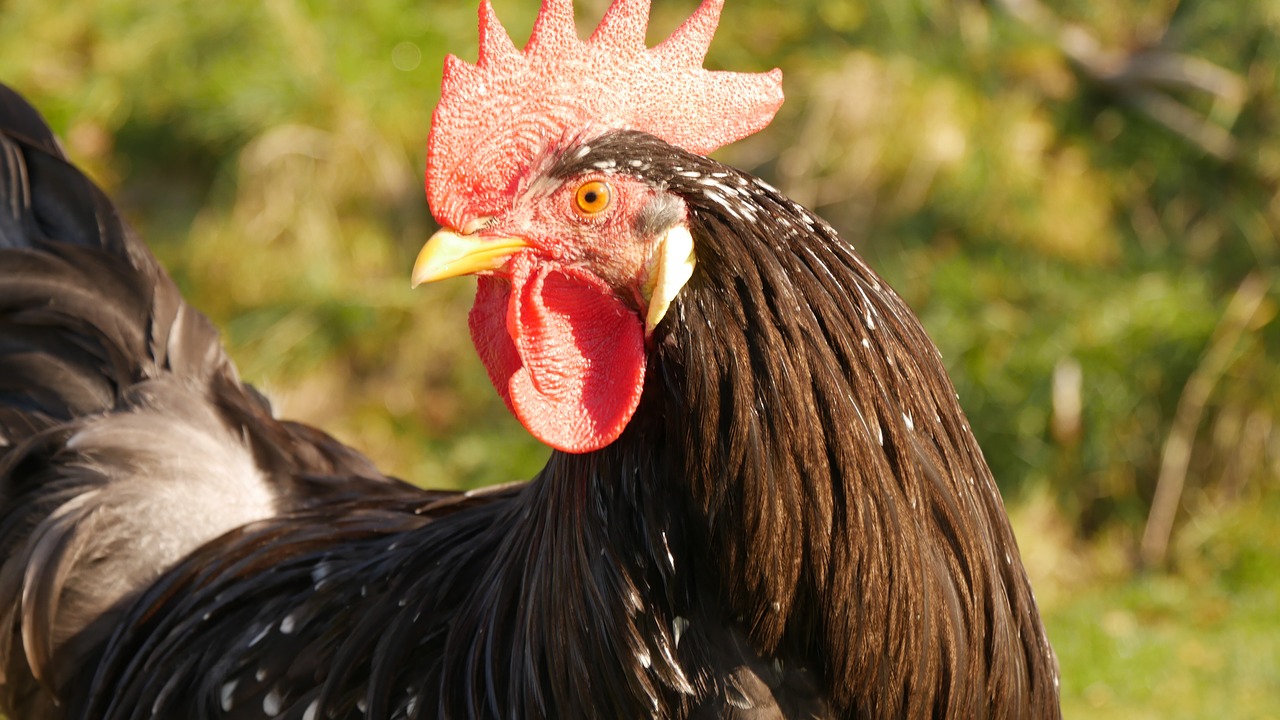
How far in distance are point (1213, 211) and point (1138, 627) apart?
7.22ft

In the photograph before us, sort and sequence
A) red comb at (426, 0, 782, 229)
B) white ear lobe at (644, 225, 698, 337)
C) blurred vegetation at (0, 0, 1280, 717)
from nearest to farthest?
white ear lobe at (644, 225, 698, 337)
red comb at (426, 0, 782, 229)
blurred vegetation at (0, 0, 1280, 717)

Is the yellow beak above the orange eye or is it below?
below

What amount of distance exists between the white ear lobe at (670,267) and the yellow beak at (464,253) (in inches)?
9.3

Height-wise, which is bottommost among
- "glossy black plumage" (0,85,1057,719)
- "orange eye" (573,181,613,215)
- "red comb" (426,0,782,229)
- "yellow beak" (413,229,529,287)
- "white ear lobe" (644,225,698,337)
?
"glossy black plumage" (0,85,1057,719)

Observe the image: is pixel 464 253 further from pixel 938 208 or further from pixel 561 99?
pixel 938 208

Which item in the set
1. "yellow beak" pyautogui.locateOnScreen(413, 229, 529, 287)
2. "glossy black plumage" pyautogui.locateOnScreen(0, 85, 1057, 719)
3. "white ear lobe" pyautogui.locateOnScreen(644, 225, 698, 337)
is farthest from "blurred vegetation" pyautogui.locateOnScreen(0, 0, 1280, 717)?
"white ear lobe" pyautogui.locateOnScreen(644, 225, 698, 337)

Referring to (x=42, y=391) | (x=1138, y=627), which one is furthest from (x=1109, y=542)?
(x=42, y=391)

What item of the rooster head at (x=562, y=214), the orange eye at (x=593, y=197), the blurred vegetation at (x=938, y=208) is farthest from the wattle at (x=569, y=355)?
the blurred vegetation at (x=938, y=208)

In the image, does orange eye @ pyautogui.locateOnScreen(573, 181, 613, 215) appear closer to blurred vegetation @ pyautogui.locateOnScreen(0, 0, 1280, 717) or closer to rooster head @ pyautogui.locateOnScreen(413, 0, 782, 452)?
rooster head @ pyautogui.locateOnScreen(413, 0, 782, 452)

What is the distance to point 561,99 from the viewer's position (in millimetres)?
2180

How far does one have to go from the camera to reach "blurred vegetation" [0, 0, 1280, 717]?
5.76 m

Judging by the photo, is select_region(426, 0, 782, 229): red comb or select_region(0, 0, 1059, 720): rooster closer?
select_region(0, 0, 1059, 720): rooster

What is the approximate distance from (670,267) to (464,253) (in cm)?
34

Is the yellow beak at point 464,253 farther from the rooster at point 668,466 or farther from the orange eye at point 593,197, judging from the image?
the orange eye at point 593,197
